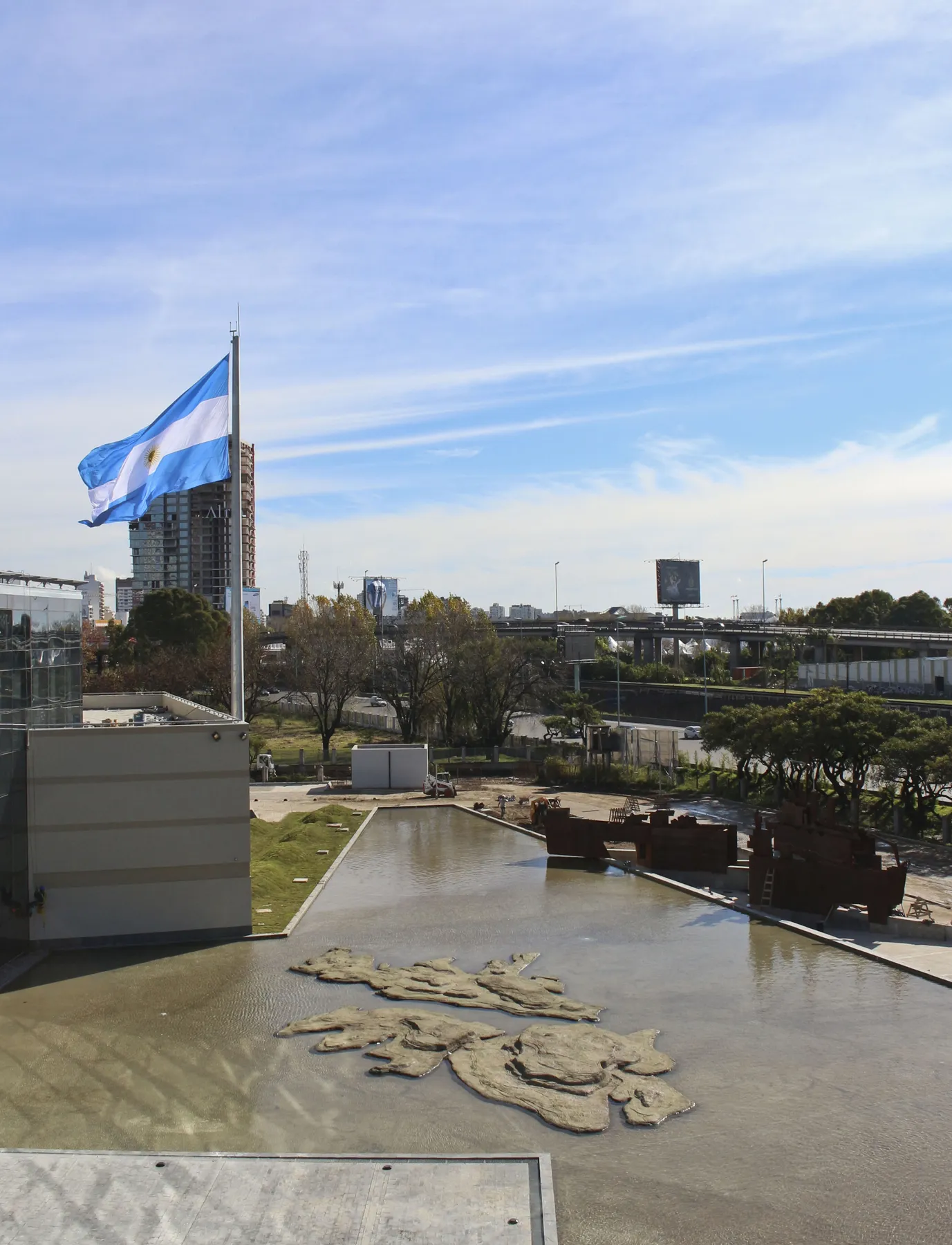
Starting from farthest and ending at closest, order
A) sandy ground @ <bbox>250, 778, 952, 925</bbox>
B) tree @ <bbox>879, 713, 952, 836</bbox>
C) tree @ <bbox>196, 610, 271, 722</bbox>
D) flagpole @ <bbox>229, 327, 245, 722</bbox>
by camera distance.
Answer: tree @ <bbox>196, 610, 271, 722</bbox> < sandy ground @ <bbox>250, 778, 952, 925</bbox> < tree @ <bbox>879, 713, 952, 836</bbox> < flagpole @ <bbox>229, 327, 245, 722</bbox>

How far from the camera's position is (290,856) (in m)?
27.5

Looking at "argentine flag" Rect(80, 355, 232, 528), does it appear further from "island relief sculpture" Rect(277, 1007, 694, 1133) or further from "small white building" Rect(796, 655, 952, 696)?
"small white building" Rect(796, 655, 952, 696)

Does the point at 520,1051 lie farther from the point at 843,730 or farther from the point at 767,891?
the point at 843,730

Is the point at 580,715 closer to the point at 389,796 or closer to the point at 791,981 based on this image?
the point at 389,796

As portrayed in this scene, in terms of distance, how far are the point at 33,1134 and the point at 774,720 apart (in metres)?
28.3

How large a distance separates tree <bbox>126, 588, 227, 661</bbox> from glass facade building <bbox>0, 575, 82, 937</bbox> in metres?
48.1

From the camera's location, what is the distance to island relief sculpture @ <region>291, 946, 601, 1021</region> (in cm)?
1562

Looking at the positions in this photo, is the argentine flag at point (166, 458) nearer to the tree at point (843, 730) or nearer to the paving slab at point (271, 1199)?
the paving slab at point (271, 1199)

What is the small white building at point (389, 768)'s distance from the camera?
43.2 meters

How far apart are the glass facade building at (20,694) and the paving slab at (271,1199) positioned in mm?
8944

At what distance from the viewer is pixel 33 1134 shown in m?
11.6

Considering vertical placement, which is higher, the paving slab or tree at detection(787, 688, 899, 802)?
tree at detection(787, 688, 899, 802)

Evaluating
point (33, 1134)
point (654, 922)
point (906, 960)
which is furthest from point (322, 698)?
point (33, 1134)

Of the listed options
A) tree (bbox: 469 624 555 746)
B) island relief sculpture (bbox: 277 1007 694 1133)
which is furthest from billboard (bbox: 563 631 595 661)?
island relief sculpture (bbox: 277 1007 694 1133)
